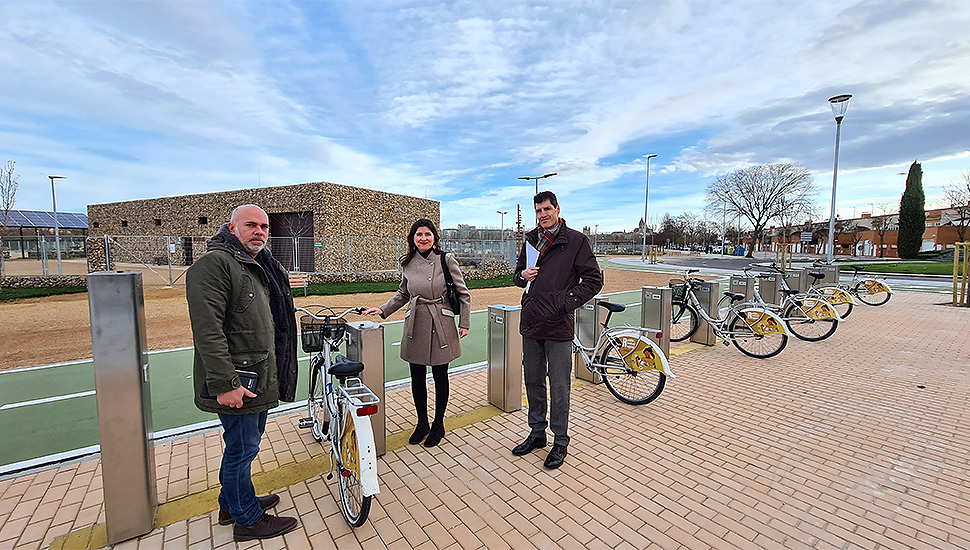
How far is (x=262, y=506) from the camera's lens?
8.86ft

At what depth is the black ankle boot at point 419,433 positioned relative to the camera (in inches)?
142

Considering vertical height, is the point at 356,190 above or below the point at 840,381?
above

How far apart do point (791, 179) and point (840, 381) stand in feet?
151

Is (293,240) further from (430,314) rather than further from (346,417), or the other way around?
(346,417)

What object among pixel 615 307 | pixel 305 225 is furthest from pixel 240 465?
pixel 305 225

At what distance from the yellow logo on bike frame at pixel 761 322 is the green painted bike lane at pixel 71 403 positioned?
3.80 metres

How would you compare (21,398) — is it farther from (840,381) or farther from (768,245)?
(768,245)

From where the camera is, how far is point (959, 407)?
4.41 m

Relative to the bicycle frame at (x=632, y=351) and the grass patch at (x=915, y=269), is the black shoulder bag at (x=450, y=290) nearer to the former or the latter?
the bicycle frame at (x=632, y=351)

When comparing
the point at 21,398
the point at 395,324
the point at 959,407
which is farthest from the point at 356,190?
the point at 959,407

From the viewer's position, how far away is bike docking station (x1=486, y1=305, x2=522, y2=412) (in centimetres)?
425

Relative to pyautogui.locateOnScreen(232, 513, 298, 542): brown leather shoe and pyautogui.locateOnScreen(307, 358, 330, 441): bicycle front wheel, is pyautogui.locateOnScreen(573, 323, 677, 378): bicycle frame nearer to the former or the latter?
pyautogui.locateOnScreen(307, 358, 330, 441): bicycle front wheel

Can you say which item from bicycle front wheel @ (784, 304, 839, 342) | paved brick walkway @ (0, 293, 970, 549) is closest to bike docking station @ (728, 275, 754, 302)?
bicycle front wheel @ (784, 304, 839, 342)

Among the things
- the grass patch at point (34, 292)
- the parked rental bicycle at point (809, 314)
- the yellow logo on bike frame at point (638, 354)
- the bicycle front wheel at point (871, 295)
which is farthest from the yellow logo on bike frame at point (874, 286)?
the grass patch at point (34, 292)
